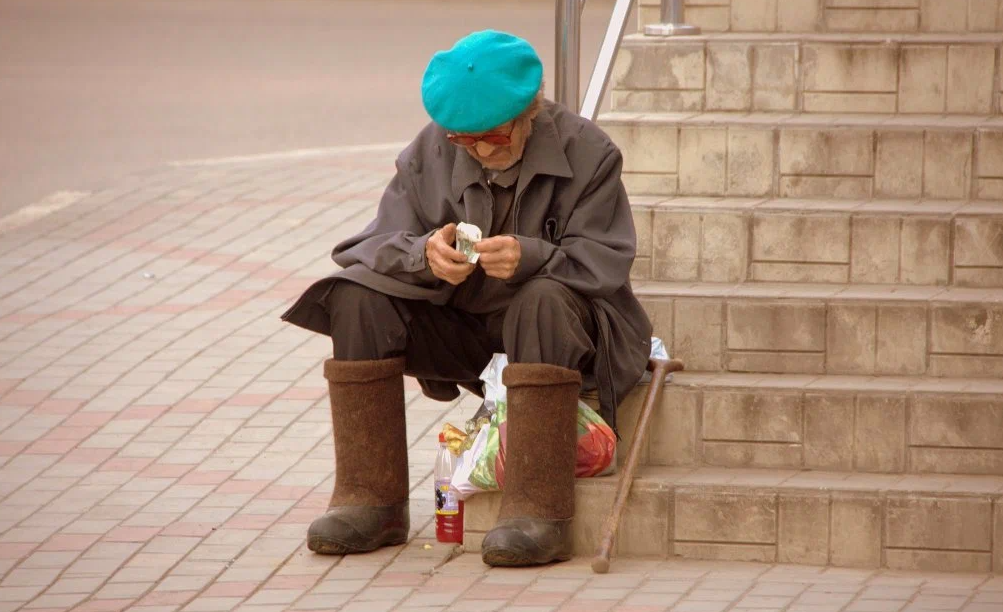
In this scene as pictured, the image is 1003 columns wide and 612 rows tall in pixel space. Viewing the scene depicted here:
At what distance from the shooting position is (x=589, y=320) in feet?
15.9

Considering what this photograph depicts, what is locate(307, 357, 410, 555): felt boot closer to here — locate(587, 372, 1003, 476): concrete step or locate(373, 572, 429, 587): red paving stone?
locate(373, 572, 429, 587): red paving stone

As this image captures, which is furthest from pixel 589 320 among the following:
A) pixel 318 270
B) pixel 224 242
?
pixel 224 242

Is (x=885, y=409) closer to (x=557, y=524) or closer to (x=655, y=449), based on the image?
(x=655, y=449)

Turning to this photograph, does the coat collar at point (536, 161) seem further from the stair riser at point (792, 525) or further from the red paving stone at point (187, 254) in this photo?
the red paving stone at point (187, 254)

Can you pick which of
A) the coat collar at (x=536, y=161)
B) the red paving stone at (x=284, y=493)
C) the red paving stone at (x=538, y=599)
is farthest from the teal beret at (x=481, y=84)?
the red paving stone at (x=284, y=493)

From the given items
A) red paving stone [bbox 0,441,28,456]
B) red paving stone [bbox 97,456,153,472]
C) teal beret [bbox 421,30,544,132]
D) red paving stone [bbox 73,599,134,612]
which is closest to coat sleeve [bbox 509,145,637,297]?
teal beret [bbox 421,30,544,132]

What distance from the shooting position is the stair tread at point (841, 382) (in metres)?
5.02

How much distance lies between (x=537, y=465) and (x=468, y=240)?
623 millimetres

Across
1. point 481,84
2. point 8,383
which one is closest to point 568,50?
point 481,84

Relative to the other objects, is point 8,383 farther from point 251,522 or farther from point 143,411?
point 251,522

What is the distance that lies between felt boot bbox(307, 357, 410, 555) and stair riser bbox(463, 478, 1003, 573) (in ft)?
0.77

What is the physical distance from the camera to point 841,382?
514 centimetres

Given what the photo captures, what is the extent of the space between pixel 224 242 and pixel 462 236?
160 inches

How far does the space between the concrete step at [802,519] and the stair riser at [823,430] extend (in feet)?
0.22
